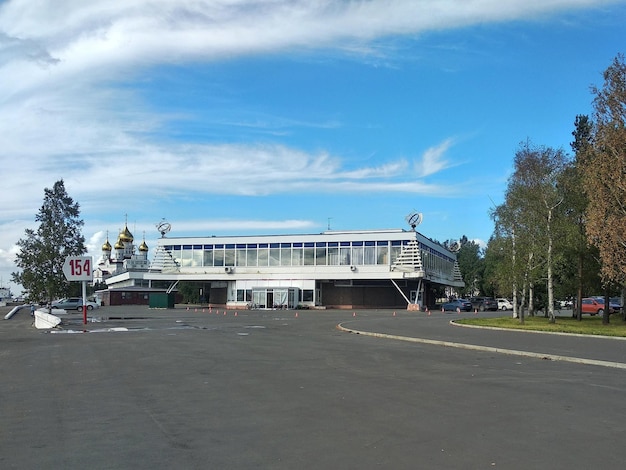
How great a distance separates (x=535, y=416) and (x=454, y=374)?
4.32 m

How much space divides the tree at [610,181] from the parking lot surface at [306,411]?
15.9 m

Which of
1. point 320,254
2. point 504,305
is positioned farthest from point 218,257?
point 504,305

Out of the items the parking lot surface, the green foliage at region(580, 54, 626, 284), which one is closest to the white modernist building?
the green foliage at region(580, 54, 626, 284)

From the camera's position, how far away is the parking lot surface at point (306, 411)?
635 cm

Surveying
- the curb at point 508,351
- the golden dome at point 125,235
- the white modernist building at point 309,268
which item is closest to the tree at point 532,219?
the curb at point 508,351

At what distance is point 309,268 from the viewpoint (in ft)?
235

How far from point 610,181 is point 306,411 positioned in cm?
2783

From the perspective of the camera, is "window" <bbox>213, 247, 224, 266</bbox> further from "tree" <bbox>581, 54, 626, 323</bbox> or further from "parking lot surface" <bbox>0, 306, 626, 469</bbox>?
"parking lot surface" <bbox>0, 306, 626, 469</bbox>

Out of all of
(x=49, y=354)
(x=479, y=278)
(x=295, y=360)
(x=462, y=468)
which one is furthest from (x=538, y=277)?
(x=479, y=278)

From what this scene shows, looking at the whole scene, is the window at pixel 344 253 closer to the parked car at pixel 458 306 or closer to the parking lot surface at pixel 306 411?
the parked car at pixel 458 306

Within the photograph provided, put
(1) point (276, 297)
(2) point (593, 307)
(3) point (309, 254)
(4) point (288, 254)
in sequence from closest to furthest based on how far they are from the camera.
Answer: (2) point (593, 307) → (1) point (276, 297) → (3) point (309, 254) → (4) point (288, 254)

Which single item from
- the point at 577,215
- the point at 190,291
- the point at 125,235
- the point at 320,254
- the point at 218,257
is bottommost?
the point at 190,291

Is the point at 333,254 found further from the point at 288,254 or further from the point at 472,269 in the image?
the point at 472,269

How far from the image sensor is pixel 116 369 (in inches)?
516
